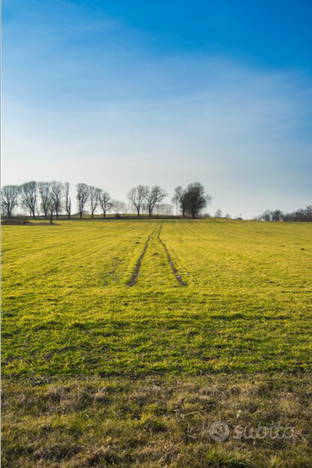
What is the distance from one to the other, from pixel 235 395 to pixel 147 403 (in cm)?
189

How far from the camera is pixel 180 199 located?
411 feet

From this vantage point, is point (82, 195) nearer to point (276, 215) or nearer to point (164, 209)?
point (164, 209)

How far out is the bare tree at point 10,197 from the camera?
103875 mm

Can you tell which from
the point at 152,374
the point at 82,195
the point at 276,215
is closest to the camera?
the point at 152,374

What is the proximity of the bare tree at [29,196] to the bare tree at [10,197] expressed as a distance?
295 cm

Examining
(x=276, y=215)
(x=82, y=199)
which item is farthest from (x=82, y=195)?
(x=276, y=215)

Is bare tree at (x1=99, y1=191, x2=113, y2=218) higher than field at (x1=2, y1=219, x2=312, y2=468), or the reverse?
bare tree at (x1=99, y1=191, x2=113, y2=218)

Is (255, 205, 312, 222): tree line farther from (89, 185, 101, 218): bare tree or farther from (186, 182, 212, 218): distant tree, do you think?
(89, 185, 101, 218): bare tree

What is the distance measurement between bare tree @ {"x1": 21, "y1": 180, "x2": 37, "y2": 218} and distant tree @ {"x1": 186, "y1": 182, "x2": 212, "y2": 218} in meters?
71.7

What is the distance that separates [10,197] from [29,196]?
7.81m

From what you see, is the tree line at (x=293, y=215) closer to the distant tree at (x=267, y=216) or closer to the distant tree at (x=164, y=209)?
the distant tree at (x=267, y=216)

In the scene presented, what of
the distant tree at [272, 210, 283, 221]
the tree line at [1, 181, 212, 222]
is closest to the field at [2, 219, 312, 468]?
the tree line at [1, 181, 212, 222]

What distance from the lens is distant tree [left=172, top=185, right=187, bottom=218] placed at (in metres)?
123

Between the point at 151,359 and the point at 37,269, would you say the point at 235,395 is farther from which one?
the point at 37,269
